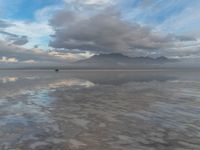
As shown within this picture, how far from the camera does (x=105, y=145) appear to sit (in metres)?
7.56

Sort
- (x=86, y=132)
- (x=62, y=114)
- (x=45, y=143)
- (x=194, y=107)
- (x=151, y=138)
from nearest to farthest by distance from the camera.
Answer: (x=45, y=143) < (x=151, y=138) < (x=86, y=132) < (x=62, y=114) < (x=194, y=107)

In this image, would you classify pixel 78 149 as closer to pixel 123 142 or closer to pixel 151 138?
pixel 123 142

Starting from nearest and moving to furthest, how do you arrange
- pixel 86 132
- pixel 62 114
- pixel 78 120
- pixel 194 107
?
pixel 86 132, pixel 78 120, pixel 62 114, pixel 194 107

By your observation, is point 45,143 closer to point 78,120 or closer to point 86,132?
point 86,132

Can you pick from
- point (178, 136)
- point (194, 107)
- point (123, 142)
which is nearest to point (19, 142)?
point (123, 142)

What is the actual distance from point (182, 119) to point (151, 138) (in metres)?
3.57

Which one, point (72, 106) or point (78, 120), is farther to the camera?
point (72, 106)

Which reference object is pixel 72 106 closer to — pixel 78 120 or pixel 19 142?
pixel 78 120

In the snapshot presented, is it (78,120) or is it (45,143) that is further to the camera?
(78,120)

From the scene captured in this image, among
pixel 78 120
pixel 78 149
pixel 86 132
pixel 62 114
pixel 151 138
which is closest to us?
pixel 78 149

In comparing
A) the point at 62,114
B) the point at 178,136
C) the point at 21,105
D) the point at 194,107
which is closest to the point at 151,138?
the point at 178,136

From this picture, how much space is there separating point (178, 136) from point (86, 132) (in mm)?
3643

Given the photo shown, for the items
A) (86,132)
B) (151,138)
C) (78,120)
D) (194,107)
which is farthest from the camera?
(194,107)

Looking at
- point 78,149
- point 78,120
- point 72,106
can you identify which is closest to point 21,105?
point 72,106
